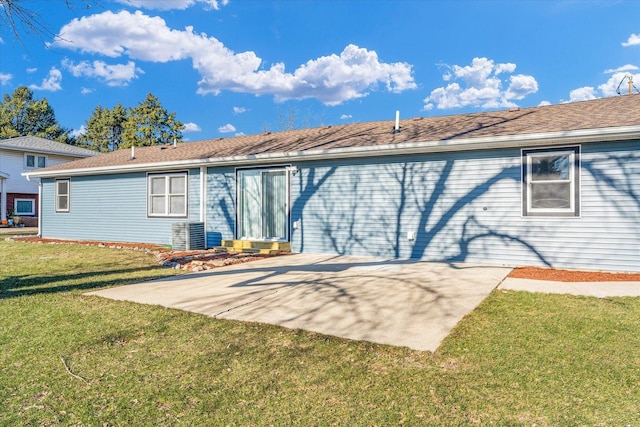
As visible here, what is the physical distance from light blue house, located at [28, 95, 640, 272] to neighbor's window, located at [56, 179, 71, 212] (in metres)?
2.84

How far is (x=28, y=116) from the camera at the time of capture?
136 feet

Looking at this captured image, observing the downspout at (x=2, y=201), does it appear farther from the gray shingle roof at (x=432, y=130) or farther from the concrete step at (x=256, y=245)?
the concrete step at (x=256, y=245)

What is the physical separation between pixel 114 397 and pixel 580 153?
8.01 meters

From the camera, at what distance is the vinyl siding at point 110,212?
12180 millimetres

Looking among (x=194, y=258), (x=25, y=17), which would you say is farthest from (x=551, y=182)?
(x=25, y=17)

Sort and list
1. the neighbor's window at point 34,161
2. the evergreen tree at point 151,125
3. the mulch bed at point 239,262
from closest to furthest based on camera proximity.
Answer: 1. the mulch bed at point 239,262
2. the neighbor's window at point 34,161
3. the evergreen tree at point 151,125

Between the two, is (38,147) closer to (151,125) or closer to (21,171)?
(21,171)

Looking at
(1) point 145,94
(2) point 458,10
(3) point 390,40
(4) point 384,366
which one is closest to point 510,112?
(4) point 384,366

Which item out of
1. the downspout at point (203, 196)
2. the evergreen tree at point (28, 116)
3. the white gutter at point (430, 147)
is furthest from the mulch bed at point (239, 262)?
the evergreen tree at point (28, 116)

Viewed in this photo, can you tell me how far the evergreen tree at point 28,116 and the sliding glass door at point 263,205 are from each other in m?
40.2

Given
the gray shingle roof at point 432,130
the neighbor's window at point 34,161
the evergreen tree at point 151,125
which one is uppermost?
the evergreen tree at point 151,125

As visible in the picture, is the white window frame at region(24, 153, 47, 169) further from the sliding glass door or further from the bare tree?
the bare tree

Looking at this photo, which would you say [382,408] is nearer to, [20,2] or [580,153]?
[580,153]

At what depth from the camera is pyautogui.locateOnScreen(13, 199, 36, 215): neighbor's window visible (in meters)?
24.4
